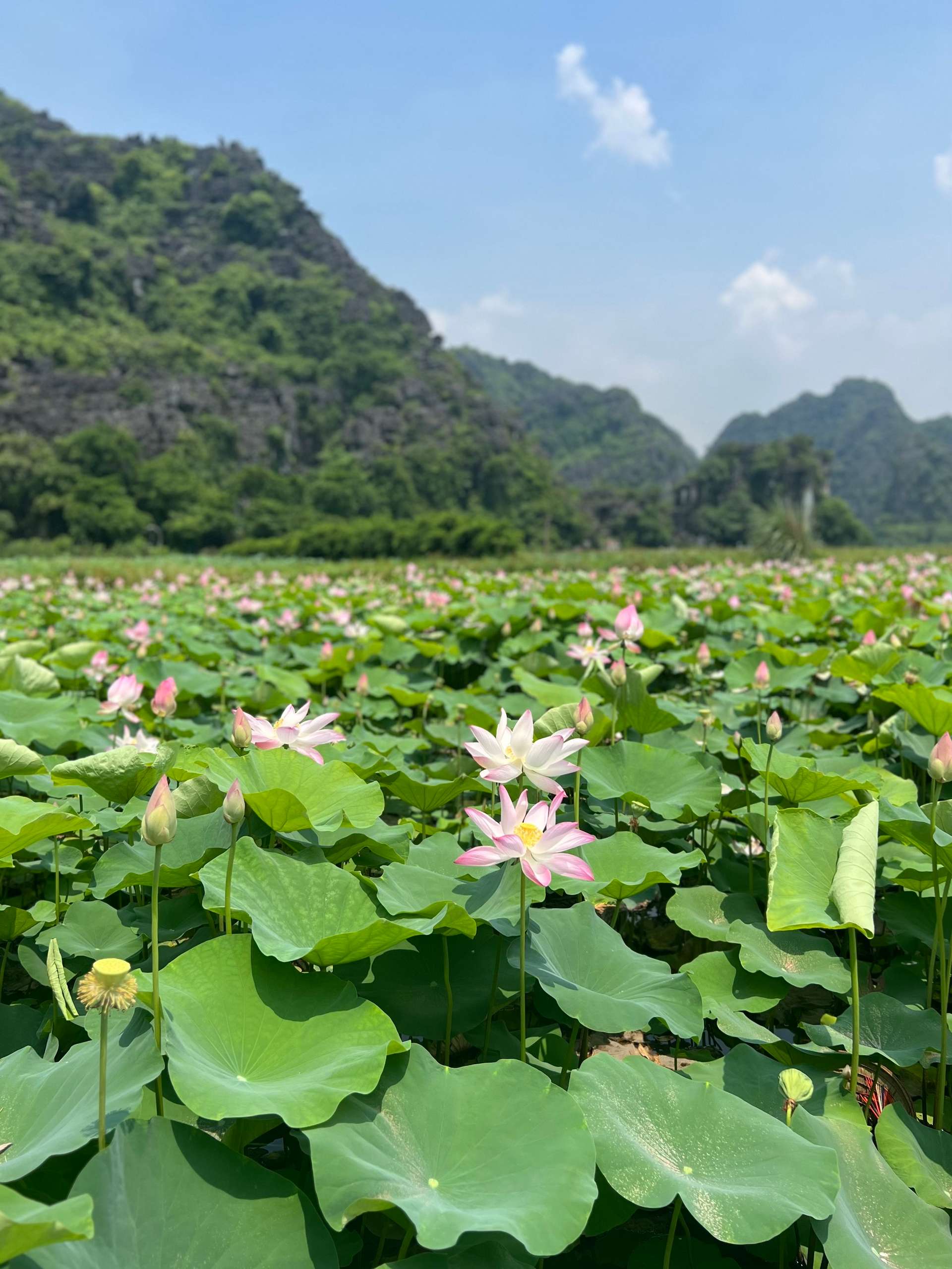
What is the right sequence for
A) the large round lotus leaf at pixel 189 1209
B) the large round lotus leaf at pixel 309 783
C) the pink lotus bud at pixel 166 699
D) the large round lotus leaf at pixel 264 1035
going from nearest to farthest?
the large round lotus leaf at pixel 189 1209 → the large round lotus leaf at pixel 264 1035 → the large round lotus leaf at pixel 309 783 → the pink lotus bud at pixel 166 699

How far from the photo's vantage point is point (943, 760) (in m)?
1.08

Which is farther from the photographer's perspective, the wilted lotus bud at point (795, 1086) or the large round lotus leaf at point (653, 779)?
the large round lotus leaf at point (653, 779)

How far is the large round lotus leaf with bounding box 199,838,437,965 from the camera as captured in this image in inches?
35.4

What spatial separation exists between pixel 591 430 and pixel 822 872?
115m

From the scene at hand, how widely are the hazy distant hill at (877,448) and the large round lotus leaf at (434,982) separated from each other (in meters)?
78.2

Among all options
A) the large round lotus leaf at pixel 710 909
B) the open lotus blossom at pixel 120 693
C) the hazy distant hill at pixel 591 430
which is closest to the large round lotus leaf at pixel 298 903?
the large round lotus leaf at pixel 710 909

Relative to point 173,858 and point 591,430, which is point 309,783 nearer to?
point 173,858

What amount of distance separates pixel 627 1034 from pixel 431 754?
3.67 feet

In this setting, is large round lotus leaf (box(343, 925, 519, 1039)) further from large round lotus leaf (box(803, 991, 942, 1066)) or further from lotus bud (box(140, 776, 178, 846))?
large round lotus leaf (box(803, 991, 942, 1066))

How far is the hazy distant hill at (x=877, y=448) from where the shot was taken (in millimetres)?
84500

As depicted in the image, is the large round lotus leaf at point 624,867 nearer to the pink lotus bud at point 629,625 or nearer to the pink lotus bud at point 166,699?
the pink lotus bud at point 629,625

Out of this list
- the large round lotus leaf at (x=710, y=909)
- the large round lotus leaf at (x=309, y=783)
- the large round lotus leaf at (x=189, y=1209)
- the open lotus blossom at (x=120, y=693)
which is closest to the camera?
the large round lotus leaf at (x=189, y=1209)

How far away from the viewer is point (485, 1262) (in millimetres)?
699

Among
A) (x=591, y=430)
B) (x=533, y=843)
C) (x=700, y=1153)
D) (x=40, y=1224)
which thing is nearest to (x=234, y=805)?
(x=533, y=843)
